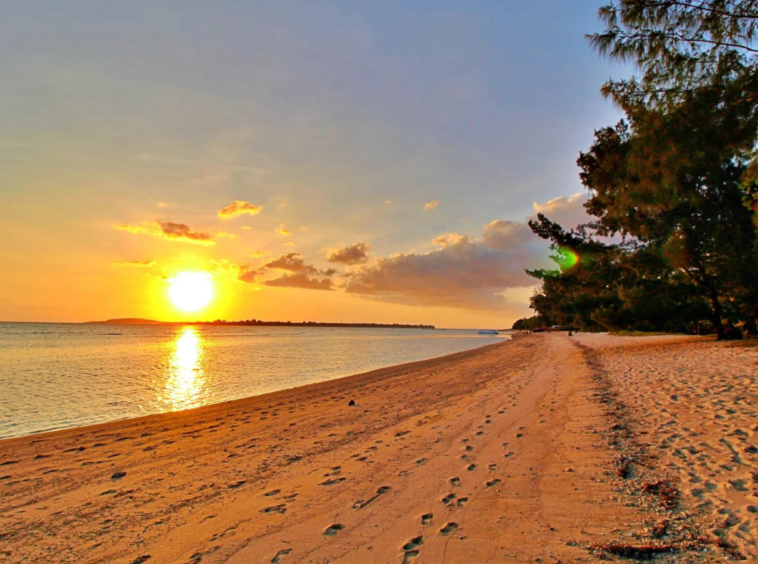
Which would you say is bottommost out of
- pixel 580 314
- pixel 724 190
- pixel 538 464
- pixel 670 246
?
pixel 538 464

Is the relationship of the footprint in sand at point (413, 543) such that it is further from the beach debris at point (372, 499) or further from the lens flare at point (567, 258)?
the lens flare at point (567, 258)

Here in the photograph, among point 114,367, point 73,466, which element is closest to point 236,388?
point 73,466

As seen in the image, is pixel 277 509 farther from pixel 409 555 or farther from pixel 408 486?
pixel 409 555

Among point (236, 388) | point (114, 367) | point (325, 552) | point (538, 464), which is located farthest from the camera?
point (114, 367)

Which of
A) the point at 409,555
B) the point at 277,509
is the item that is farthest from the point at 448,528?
the point at 277,509

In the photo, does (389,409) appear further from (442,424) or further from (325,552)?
(325,552)

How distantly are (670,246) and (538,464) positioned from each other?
1795 centimetres

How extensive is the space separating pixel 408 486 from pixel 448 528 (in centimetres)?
129

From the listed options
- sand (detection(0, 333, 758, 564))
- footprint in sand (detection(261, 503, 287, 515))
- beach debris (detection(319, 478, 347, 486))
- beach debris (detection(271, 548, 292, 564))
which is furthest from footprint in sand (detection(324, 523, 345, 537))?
beach debris (detection(319, 478, 347, 486))

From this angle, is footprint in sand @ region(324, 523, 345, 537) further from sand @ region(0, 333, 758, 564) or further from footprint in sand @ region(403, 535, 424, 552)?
footprint in sand @ region(403, 535, 424, 552)

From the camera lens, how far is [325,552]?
152 inches

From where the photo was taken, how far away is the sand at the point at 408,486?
12.9ft

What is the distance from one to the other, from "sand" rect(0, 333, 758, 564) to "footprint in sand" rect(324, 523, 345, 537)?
0.9 inches

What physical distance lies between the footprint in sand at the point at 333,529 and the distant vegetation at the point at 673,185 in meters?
8.73
